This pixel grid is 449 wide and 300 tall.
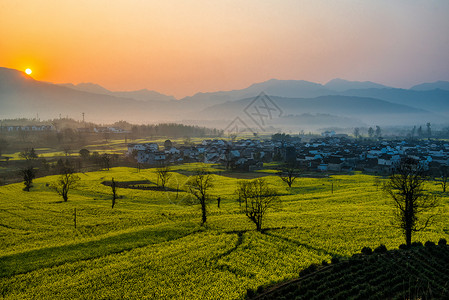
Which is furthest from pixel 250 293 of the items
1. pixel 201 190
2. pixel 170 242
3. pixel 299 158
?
pixel 299 158

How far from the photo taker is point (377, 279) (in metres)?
21.4

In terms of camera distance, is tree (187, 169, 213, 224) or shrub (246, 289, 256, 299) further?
tree (187, 169, 213, 224)

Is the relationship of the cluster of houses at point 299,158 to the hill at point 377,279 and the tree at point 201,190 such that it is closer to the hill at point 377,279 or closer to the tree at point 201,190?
the tree at point 201,190

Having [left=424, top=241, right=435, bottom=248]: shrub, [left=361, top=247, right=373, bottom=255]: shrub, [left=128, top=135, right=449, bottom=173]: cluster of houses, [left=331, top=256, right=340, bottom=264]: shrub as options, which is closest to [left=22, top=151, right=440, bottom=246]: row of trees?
[left=424, top=241, right=435, bottom=248]: shrub

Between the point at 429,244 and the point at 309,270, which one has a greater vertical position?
the point at 429,244

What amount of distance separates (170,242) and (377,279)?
65.8ft

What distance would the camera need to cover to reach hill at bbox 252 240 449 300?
19781 millimetres

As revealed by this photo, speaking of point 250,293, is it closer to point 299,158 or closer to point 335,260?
point 335,260

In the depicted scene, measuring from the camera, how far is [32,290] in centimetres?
2181

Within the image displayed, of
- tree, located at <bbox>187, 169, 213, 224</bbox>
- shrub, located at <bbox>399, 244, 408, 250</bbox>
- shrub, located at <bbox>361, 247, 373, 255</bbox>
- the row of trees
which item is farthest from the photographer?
tree, located at <bbox>187, 169, 213, 224</bbox>

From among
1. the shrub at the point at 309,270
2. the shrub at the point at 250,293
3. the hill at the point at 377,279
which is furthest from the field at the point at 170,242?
the hill at the point at 377,279

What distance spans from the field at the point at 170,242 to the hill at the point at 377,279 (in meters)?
2.01

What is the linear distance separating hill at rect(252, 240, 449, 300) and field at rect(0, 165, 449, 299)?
2010mm

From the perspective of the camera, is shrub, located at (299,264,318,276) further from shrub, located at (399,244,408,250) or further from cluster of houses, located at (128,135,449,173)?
cluster of houses, located at (128,135,449,173)
